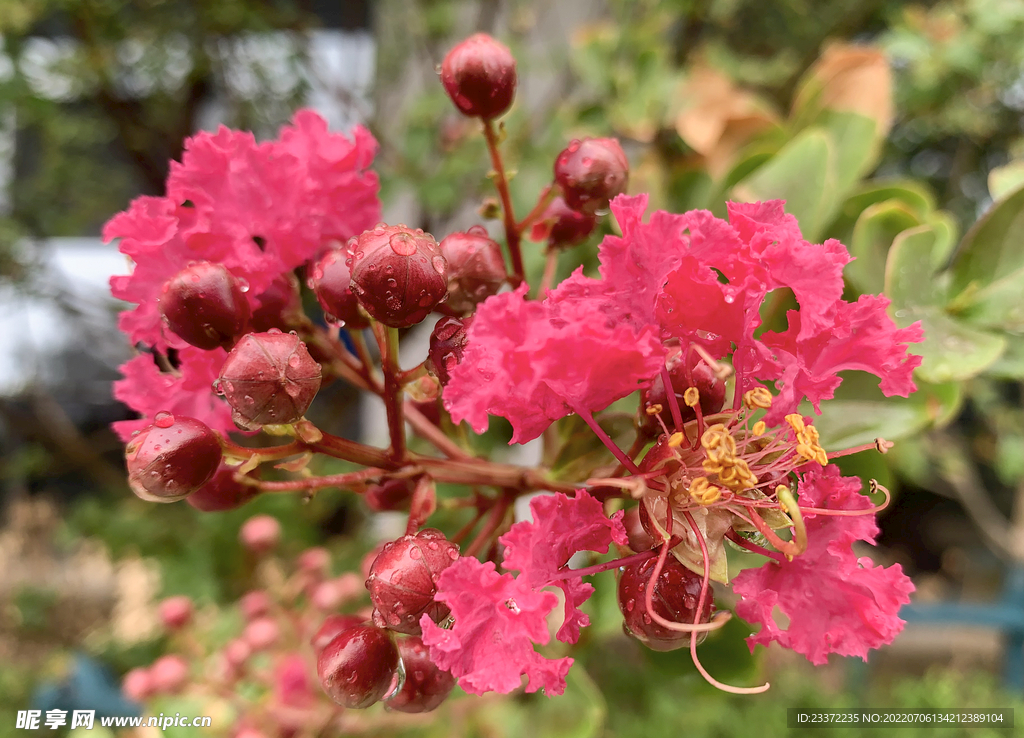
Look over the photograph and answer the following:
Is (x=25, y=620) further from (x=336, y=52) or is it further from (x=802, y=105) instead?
(x=802, y=105)

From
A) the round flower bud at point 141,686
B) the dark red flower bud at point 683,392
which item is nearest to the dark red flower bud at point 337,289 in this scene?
the dark red flower bud at point 683,392

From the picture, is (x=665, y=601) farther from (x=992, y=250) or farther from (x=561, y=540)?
(x=992, y=250)

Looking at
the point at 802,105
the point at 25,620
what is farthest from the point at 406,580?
the point at 25,620

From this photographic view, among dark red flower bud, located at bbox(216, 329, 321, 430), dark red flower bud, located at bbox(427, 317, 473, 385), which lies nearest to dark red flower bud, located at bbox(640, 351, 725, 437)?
dark red flower bud, located at bbox(427, 317, 473, 385)

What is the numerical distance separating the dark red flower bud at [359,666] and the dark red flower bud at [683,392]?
252 millimetres

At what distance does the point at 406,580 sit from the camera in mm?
435

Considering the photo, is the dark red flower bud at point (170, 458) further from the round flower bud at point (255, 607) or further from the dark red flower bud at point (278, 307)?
the round flower bud at point (255, 607)

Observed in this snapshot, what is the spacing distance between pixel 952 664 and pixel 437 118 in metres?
2.75

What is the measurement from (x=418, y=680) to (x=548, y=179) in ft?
2.90

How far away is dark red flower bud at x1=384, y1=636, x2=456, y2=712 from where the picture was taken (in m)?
0.50

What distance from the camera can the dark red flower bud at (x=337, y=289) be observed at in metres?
0.52

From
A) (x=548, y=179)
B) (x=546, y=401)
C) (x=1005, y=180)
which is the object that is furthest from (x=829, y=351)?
(x=548, y=179)

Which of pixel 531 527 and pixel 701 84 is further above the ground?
pixel 701 84

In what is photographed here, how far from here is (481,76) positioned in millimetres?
564
